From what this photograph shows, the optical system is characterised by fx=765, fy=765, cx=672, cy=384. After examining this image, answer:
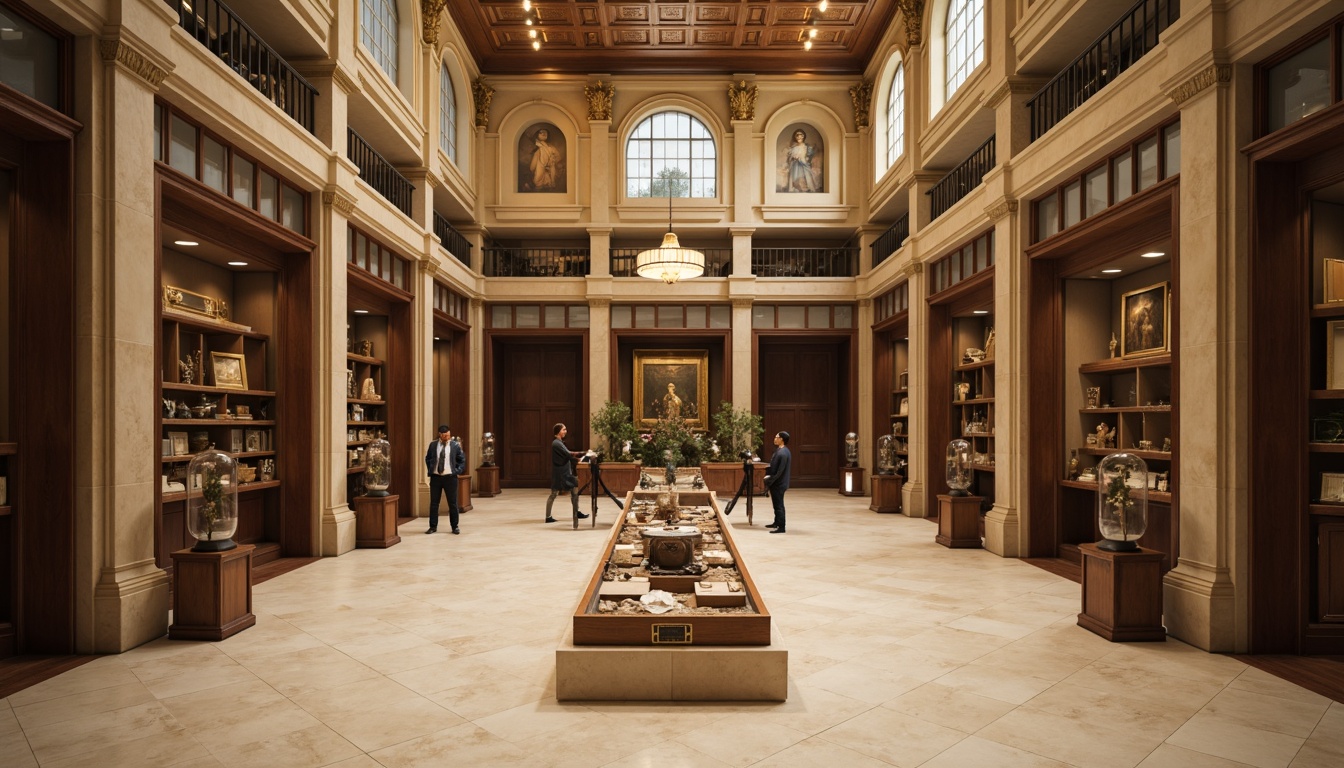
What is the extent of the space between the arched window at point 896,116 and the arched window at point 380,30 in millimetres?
9435

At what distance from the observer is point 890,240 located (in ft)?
53.3

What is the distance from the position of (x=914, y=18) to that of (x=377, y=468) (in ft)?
39.2

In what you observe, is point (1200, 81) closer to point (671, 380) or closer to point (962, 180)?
point (962, 180)

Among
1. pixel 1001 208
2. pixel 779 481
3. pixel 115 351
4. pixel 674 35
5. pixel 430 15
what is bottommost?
pixel 779 481

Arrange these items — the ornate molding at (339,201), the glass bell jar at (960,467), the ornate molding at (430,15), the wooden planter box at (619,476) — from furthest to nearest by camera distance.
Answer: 1. the wooden planter box at (619,476)
2. the ornate molding at (430,15)
3. the glass bell jar at (960,467)
4. the ornate molding at (339,201)

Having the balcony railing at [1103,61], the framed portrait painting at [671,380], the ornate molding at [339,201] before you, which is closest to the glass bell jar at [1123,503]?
the balcony railing at [1103,61]

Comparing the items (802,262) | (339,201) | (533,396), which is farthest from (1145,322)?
(533,396)

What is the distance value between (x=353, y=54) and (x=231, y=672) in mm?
8154

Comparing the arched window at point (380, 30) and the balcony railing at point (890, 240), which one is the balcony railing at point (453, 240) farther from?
the balcony railing at point (890, 240)

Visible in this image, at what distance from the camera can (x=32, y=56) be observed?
518cm

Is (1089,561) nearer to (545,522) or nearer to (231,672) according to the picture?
(231,672)

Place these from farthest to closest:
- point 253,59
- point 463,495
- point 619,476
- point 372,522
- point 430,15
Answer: point 619,476, point 463,495, point 430,15, point 372,522, point 253,59

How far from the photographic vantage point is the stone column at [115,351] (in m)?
5.46

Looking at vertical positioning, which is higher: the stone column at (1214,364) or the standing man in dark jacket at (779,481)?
the stone column at (1214,364)
